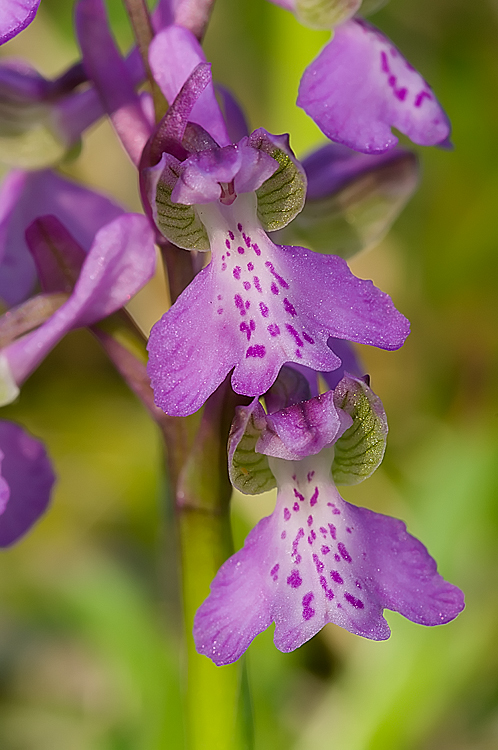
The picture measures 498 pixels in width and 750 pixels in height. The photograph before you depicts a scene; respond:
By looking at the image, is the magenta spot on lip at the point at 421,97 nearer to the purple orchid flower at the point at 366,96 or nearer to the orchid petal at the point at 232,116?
the purple orchid flower at the point at 366,96

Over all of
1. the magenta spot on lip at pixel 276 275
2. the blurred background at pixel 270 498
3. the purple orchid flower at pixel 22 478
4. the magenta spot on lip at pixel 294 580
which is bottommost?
the blurred background at pixel 270 498

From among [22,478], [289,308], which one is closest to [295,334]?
[289,308]

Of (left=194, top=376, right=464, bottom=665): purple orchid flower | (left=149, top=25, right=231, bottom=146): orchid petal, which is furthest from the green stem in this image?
(left=149, top=25, right=231, bottom=146): orchid petal

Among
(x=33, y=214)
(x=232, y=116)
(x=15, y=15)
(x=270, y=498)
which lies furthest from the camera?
(x=270, y=498)

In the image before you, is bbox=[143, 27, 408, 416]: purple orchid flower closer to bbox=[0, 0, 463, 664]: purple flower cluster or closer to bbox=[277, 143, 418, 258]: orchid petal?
bbox=[0, 0, 463, 664]: purple flower cluster

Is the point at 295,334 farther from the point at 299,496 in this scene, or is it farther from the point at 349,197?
the point at 349,197

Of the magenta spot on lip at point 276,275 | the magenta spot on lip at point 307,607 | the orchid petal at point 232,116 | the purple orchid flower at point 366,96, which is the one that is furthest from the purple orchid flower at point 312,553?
the orchid petal at point 232,116
